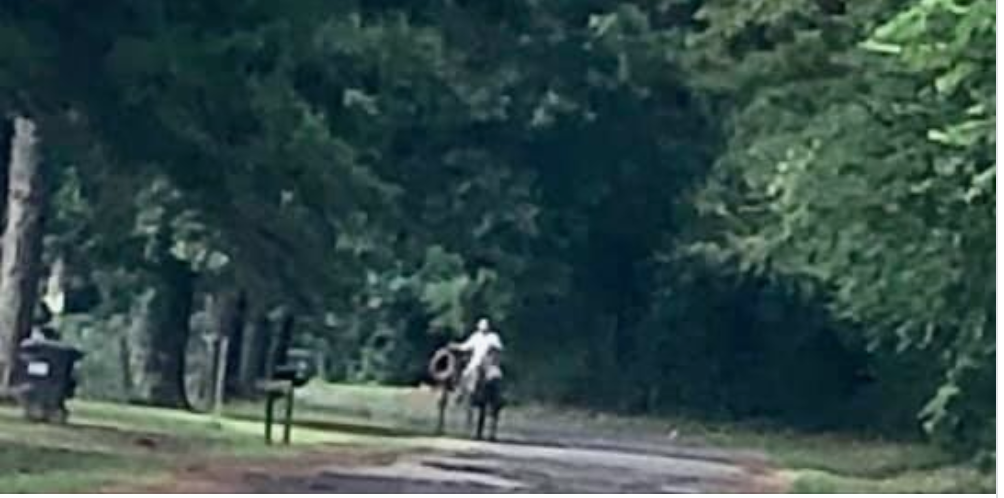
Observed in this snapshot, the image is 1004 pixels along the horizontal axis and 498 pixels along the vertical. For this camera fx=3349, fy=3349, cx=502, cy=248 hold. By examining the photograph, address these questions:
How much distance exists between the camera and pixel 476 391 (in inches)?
1646

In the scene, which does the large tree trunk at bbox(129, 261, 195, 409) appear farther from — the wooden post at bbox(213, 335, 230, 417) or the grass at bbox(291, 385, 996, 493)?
A: the grass at bbox(291, 385, 996, 493)

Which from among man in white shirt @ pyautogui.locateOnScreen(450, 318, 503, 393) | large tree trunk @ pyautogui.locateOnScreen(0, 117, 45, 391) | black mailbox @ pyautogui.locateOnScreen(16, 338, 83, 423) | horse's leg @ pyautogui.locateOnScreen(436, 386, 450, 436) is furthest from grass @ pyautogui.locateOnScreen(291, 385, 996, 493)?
black mailbox @ pyautogui.locateOnScreen(16, 338, 83, 423)

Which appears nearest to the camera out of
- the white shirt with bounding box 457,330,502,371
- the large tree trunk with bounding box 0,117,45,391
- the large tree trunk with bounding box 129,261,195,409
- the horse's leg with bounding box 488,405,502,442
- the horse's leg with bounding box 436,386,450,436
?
the horse's leg with bounding box 488,405,502,442

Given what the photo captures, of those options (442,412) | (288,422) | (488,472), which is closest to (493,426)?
(442,412)

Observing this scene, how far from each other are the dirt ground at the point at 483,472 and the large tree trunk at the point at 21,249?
6872mm

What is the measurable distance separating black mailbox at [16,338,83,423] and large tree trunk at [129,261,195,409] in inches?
517

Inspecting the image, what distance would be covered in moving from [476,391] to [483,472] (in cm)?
999

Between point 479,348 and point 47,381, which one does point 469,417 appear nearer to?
point 479,348

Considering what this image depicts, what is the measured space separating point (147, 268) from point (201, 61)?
2118 cm

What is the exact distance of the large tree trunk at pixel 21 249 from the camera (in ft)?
143

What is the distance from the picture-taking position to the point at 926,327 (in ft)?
120

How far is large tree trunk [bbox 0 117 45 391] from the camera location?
143 ft

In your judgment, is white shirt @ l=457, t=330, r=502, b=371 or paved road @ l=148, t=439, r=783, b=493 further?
white shirt @ l=457, t=330, r=502, b=371

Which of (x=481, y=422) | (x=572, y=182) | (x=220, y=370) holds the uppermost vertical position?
(x=572, y=182)
